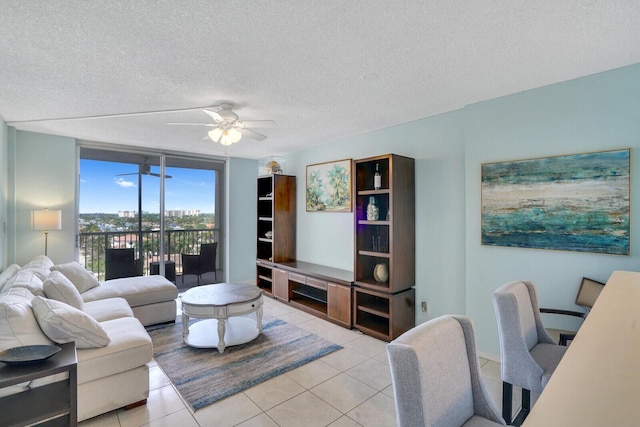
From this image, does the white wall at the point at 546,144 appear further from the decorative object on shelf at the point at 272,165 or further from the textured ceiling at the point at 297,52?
the decorative object on shelf at the point at 272,165

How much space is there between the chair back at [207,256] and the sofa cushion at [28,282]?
2626 mm

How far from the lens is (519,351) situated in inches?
64.7

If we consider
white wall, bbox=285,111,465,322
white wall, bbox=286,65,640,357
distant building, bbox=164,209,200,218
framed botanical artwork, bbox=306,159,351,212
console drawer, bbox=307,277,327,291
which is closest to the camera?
white wall, bbox=286,65,640,357

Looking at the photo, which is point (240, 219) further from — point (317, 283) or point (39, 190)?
point (39, 190)

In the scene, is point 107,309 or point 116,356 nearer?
point 116,356

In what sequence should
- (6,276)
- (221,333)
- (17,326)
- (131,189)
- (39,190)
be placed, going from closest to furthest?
(17,326) → (6,276) → (221,333) → (39,190) → (131,189)

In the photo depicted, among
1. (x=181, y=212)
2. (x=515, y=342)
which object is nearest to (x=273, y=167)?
(x=181, y=212)

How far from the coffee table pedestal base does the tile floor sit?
0.51m

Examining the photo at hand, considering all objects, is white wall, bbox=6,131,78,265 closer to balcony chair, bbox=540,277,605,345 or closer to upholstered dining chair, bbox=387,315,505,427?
upholstered dining chair, bbox=387,315,505,427

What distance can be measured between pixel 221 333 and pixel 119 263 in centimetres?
262

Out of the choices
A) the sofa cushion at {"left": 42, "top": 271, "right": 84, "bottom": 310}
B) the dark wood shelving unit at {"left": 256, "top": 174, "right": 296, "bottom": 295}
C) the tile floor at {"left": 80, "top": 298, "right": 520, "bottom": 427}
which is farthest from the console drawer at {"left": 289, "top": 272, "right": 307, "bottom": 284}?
the sofa cushion at {"left": 42, "top": 271, "right": 84, "bottom": 310}

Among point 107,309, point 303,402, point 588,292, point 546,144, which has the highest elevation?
point 546,144

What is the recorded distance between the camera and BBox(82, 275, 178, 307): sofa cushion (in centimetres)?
359

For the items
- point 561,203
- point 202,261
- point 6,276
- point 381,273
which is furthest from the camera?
point 202,261
